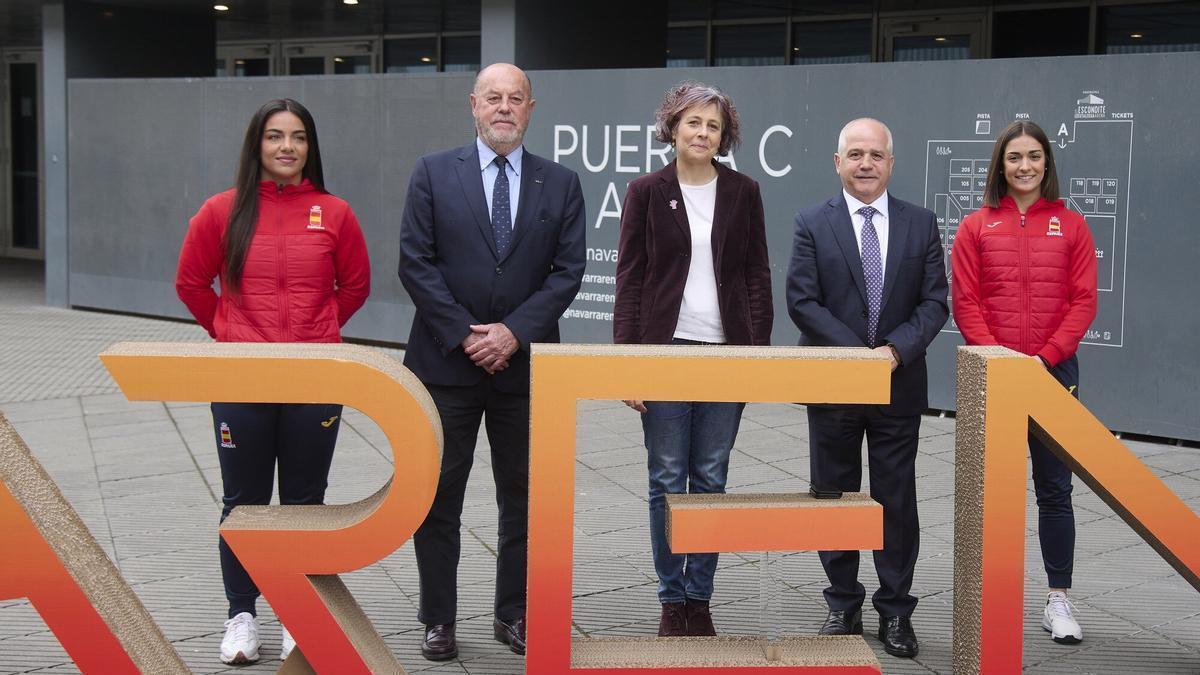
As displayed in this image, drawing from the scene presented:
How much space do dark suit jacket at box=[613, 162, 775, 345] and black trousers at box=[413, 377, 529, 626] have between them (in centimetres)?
46

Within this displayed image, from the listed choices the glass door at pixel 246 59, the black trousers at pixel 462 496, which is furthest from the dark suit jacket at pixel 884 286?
the glass door at pixel 246 59

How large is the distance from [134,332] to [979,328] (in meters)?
9.43

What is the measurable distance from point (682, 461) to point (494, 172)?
3.67 ft

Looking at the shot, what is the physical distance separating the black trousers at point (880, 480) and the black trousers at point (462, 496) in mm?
978

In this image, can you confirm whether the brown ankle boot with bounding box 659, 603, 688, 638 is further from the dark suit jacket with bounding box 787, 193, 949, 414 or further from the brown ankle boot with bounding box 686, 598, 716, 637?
the dark suit jacket with bounding box 787, 193, 949, 414

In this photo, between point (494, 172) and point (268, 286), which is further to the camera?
point (494, 172)

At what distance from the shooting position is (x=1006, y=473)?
11.5ft

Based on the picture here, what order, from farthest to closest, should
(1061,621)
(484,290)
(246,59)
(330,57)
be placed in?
(246,59) → (330,57) → (1061,621) → (484,290)

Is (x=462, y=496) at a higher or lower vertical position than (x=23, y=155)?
lower

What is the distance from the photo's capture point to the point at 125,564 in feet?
17.6

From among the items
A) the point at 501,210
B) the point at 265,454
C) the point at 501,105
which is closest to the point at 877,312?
the point at 501,210

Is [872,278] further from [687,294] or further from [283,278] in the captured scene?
[283,278]

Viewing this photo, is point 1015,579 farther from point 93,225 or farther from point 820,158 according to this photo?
point 93,225

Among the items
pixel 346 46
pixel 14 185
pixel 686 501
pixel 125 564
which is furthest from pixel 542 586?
pixel 14 185
